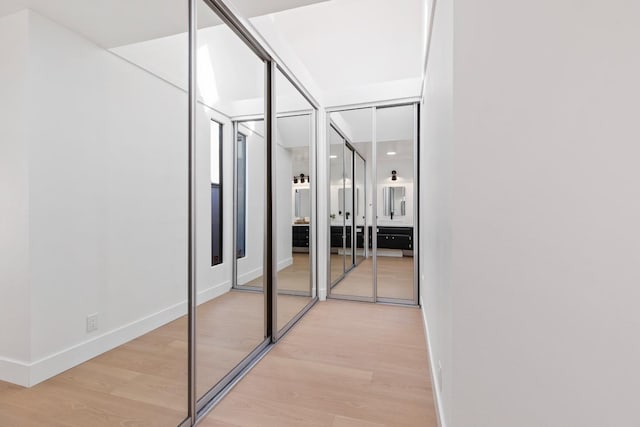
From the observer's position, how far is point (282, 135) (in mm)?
Answer: 2986

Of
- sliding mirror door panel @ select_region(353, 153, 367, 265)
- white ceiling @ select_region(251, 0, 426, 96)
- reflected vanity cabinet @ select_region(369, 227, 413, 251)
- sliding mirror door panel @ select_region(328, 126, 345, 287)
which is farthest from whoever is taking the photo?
reflected vanity cabinet @ select_region(369, 227, 413, 251)

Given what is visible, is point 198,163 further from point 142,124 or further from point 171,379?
point 171,379

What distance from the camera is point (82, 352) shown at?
138 cm

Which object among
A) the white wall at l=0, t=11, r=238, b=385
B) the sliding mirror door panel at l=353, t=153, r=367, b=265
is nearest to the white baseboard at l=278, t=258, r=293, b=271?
the white wall at l=0, t=11, r=238, b=385

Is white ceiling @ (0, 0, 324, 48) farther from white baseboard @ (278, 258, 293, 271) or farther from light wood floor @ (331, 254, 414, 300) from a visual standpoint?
light wood floor @ (331, 254, 414, 300)

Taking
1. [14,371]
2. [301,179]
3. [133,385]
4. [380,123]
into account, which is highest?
[380,123]

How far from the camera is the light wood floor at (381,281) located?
395 cm

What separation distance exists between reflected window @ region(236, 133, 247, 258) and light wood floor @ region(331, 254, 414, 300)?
2037 mm

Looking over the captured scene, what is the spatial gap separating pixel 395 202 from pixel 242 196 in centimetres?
399

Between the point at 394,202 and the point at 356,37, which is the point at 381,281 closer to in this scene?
the point at 394,202

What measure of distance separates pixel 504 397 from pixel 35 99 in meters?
2.09

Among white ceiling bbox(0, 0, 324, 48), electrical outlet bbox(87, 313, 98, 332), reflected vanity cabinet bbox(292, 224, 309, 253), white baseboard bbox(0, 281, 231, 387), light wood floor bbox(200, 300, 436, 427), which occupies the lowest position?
light wood floor bbox(200, 300, 436, 427)

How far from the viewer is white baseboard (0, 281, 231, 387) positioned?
44.9 inches

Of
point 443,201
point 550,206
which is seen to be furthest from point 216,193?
point 550,206
